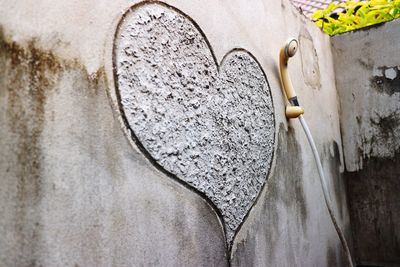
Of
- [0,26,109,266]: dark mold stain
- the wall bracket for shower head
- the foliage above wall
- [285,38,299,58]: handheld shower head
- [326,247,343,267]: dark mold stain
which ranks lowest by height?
[326,247,343,267]: dark mold stain

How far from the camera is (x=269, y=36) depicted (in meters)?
1.84

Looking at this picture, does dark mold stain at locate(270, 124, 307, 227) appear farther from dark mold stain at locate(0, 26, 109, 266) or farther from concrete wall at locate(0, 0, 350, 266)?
dark mold stain at locate(0, 26, 109, 266)

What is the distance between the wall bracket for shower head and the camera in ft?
5.99

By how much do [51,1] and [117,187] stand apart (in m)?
0.49

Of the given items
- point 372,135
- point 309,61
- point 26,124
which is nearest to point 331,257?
point 372,135

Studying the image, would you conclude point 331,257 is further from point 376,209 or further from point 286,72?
point 286,72

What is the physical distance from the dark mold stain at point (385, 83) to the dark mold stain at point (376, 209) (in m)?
0.46

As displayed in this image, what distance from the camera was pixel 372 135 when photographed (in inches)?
99.4

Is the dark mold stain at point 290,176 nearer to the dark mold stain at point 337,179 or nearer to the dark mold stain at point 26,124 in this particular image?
the dark mold stain at point 337,179

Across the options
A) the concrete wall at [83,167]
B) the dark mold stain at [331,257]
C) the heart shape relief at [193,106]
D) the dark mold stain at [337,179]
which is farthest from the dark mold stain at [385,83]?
the concrete wall at [83,167]

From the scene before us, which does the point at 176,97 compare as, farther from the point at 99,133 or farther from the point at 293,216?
the point at 293,216

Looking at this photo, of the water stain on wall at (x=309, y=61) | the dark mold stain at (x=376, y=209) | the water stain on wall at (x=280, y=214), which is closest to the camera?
the water stain on wall at (x=280, y=214)

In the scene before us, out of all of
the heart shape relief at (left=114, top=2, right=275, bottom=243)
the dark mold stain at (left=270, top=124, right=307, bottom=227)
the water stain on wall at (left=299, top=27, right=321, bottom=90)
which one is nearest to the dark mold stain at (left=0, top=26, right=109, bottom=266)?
the heart shape relief at (left=114, top=2, right=275, bottom=243)

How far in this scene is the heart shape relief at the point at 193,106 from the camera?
3.40 feet
